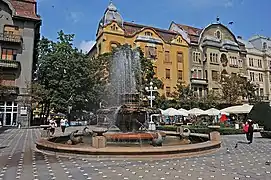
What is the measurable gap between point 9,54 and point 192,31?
118 feet

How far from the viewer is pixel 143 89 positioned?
129 feet

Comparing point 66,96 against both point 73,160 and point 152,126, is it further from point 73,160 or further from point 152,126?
point 73,160

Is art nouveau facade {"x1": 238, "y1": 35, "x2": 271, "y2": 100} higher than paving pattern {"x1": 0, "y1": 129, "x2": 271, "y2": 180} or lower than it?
higher

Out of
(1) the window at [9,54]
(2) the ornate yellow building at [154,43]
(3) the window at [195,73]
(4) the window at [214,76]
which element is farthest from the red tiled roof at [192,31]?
(1) the window at [9,54]

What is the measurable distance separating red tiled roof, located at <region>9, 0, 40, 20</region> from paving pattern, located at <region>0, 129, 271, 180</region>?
33377 millimetres

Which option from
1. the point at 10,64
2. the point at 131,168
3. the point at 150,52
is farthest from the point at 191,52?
the point at 131,168

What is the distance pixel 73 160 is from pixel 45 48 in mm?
40712

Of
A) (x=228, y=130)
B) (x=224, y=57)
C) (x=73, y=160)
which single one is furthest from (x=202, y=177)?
(x=224, y=57)

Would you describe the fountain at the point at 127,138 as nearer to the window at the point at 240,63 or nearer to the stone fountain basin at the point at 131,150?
the stone fountain basin at the point at 131,150

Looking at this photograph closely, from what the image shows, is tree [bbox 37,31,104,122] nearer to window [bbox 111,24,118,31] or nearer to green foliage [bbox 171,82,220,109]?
window [bbox 111,24,118,31]

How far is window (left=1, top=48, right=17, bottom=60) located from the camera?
38494mm

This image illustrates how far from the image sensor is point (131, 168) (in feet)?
29.3

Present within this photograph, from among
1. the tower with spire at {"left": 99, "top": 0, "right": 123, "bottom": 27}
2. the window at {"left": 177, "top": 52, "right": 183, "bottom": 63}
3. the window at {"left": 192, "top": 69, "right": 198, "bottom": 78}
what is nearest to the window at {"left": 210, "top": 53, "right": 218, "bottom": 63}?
the window at {"left": 192, "top": 69, "right": 198, "bottom": 78}

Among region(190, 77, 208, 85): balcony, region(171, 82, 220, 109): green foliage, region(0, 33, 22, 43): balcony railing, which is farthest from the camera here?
region(190, 77, 208, 85): balcony
